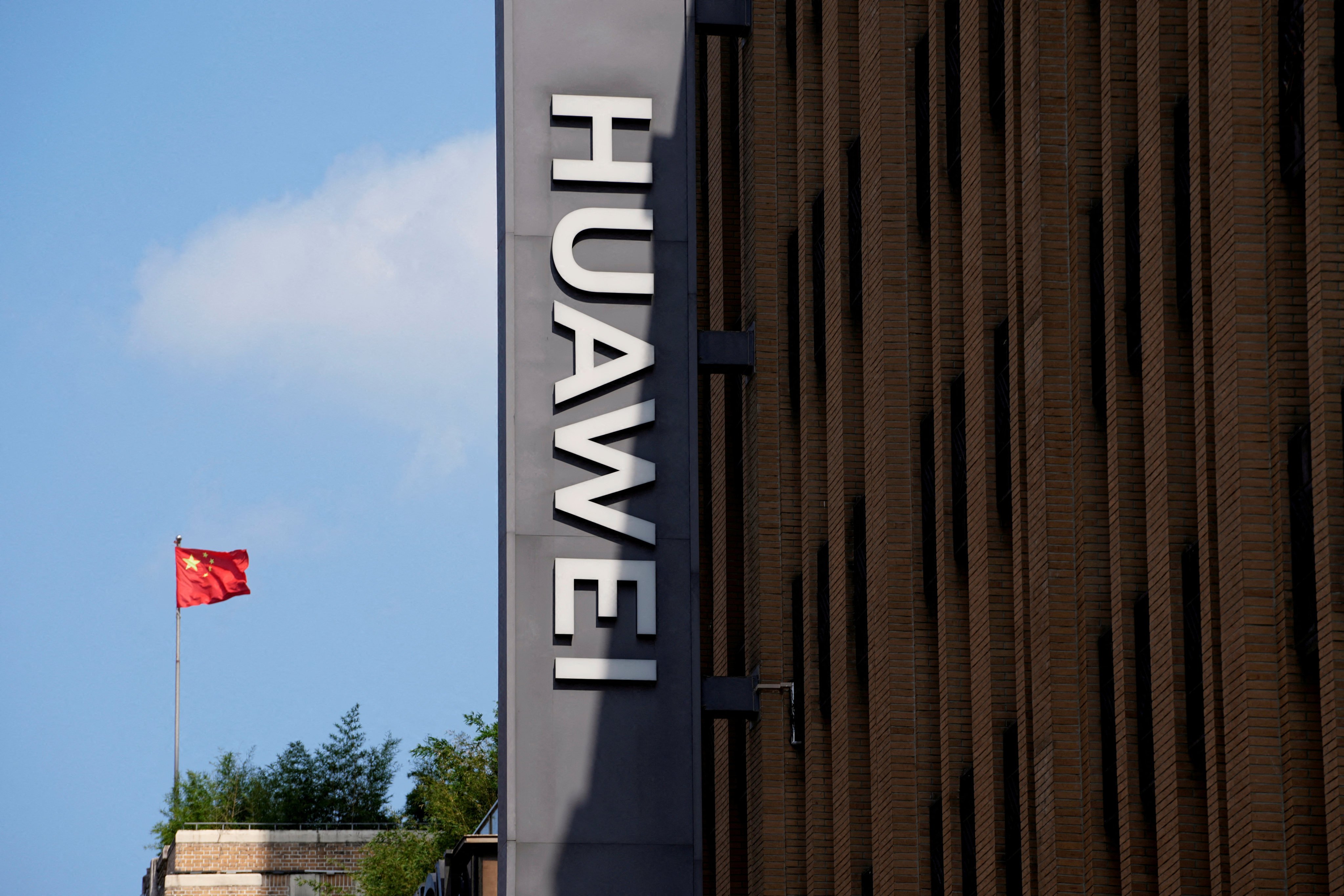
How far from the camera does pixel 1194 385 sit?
20.3m

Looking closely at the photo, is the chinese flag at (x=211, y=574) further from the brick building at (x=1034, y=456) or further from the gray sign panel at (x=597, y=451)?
the gray sign panel at (x=597, y=451)

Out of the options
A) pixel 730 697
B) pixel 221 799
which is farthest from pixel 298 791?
pixel 730 697

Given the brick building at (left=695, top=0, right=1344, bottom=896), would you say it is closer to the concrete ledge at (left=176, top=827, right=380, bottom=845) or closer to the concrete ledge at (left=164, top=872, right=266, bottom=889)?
the concrete ledge at (left=176, top=827, right=380, bottom=845)

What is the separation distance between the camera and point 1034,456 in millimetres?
23672

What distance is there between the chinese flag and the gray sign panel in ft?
228

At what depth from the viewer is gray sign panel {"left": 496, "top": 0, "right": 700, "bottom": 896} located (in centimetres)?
2688

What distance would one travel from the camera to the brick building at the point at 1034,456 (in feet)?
61.5

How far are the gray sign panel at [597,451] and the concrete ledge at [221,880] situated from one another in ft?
211

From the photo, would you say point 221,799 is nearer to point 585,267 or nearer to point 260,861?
point 260,861

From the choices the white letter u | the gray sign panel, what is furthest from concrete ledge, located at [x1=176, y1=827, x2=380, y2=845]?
the white letter u

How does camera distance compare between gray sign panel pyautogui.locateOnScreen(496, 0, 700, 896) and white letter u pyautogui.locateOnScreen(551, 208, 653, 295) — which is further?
white letter u pyautogui.locateOnScreen(551, 208, 653, 295)

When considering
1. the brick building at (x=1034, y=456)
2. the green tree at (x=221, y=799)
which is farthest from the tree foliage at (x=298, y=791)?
the brick building at (x=1034, y=456)

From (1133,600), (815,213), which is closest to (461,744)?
(815,213)

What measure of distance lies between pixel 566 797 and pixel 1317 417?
11402mm
